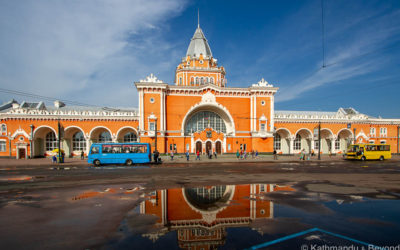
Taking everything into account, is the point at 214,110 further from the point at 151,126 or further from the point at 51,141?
the point at 51,141

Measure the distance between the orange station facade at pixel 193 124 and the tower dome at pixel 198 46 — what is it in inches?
12.6

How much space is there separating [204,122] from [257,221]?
1244 inches

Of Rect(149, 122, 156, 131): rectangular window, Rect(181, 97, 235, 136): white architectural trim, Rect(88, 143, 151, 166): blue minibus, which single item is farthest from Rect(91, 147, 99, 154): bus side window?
Rect(181, 97, 235, 136): white architectural trim

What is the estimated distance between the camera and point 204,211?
6.73 m

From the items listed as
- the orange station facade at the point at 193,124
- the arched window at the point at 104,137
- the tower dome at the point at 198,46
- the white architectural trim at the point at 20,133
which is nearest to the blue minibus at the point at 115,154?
the orange station facade at the point at 193,124

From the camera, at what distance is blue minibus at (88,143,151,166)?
2212cm

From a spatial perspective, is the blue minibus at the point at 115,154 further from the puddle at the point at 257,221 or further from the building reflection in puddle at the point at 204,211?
the puddle at the point at 257,221

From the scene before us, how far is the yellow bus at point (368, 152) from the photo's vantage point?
1091 inches

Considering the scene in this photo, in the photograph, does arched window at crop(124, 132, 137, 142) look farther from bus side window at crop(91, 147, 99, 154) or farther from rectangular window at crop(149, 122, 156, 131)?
bus side window at crop(91, 147, 99, 154)

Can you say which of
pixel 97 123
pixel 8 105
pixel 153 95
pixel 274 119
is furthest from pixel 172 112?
pixel 8 105

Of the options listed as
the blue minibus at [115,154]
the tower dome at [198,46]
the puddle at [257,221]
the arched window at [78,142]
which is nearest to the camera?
the puddle at [257,221]

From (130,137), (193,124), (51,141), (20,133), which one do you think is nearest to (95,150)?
(130,137)

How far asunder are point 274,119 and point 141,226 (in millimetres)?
35617

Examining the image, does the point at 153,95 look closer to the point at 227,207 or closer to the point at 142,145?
the point at 142,145
